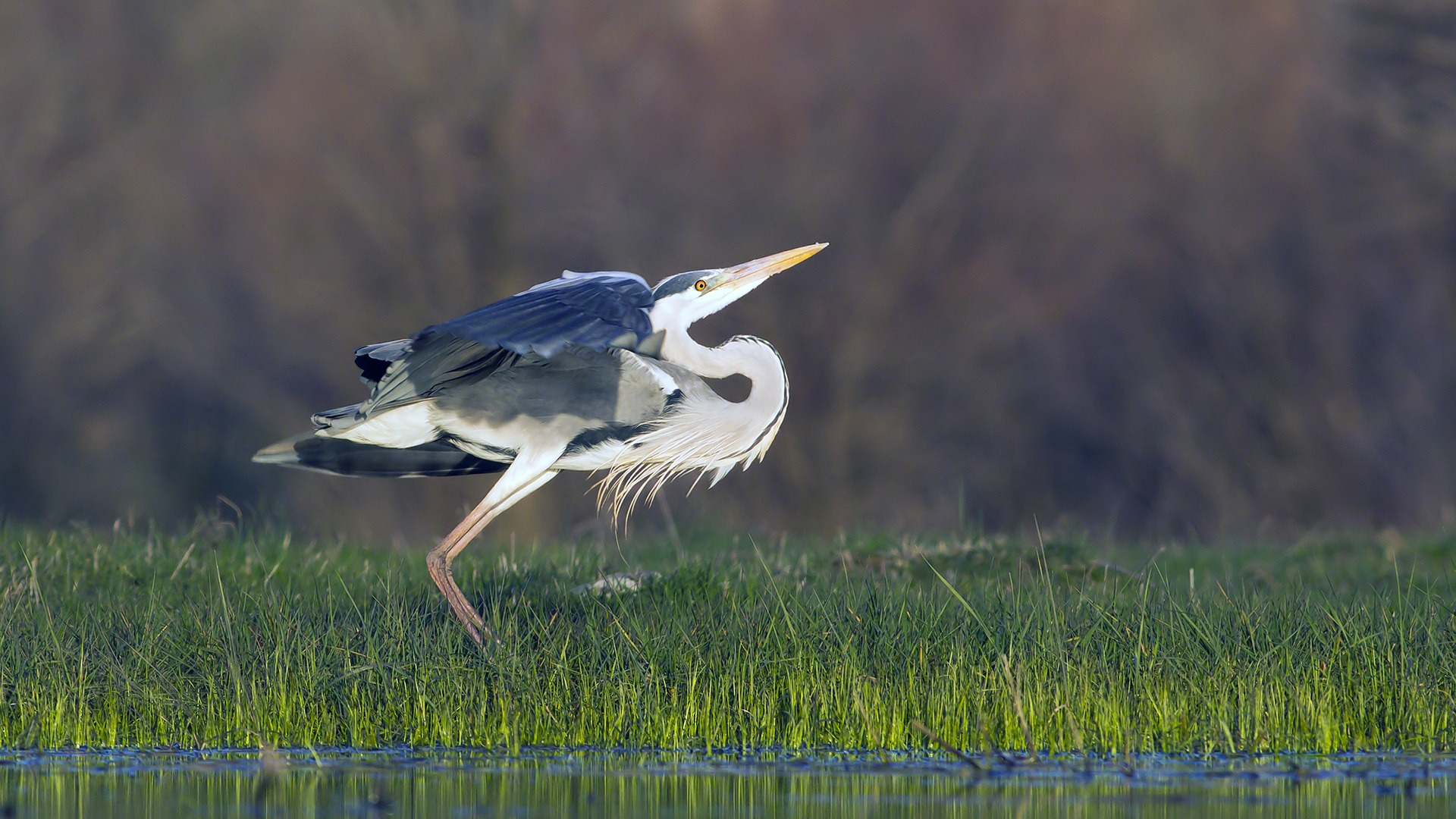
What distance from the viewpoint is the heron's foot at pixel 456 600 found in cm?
629

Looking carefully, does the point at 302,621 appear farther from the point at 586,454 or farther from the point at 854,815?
the point at 854,815


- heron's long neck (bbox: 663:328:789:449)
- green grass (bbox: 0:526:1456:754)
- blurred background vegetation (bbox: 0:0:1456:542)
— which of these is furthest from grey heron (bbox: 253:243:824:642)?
blurred background vegetation (bbox: 0:0:1456:542)

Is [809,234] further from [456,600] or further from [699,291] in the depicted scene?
[456,600]

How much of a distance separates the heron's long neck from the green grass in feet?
3.08

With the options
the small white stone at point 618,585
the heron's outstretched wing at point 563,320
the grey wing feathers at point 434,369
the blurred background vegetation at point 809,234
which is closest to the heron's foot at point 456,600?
the small white stone at point 618,585

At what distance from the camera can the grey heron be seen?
7129mm

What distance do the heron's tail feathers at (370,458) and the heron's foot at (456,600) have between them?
2.39 ft

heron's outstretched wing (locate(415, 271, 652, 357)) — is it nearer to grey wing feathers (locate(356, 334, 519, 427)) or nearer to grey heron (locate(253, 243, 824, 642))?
grey heron (locate(253, 243, 824, 642))

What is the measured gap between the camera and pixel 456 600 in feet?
22.4

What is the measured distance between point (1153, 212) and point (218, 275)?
36.8 ft

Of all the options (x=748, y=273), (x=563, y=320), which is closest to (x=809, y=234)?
(x=748, y=273)

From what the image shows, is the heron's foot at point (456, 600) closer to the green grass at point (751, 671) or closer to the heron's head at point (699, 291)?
the green grass at point (751, 671)

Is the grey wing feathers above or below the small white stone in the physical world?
above

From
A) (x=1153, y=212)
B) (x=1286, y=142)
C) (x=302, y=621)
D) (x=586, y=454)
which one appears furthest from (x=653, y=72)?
(x=302, y=621)
